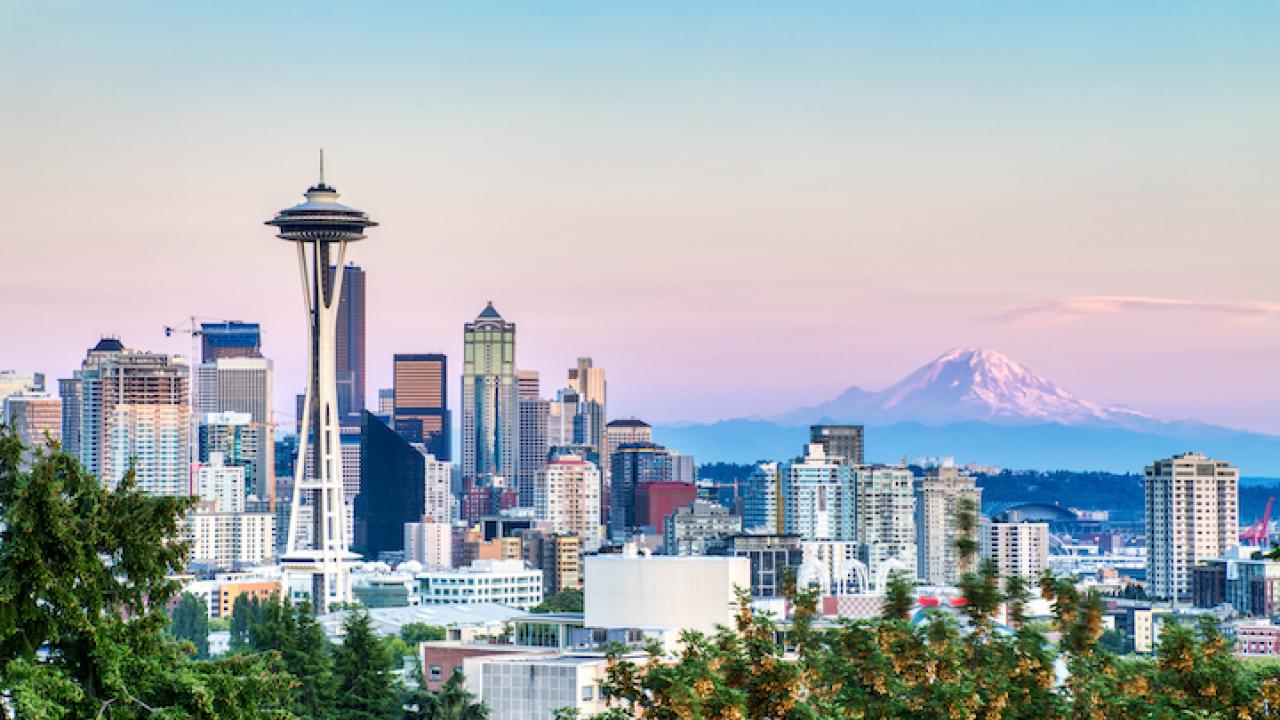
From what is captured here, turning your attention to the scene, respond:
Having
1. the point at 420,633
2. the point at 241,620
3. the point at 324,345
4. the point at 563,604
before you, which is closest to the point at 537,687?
the point at 420,633

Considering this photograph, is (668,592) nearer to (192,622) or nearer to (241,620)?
(192,622)

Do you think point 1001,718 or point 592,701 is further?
point 592,701

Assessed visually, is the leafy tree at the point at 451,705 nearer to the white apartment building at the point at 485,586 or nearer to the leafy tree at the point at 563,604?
the leafy tree at the point at 563,604

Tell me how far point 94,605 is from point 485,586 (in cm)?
15837

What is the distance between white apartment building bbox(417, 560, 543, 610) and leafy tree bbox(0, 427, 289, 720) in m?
152

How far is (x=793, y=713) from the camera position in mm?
24172

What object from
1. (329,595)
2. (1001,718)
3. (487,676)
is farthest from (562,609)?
(1001,718)

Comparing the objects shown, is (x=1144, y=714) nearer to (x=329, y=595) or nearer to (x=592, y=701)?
(x=592, y=701)

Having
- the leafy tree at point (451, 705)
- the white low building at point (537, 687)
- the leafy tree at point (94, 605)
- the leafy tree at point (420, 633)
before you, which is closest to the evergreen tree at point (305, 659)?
the leafy tree at point (451, 705)

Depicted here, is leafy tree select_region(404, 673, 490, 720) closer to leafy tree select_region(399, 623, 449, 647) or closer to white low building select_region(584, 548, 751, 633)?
white low building select_region(584, 548, 751, 633)

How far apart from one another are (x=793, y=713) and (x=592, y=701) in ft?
119

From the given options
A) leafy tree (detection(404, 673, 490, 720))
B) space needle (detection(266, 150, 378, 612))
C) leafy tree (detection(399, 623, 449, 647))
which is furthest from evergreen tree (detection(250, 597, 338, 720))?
space needle (detection(266, 150, 378, 612))

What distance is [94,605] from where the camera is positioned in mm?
21062

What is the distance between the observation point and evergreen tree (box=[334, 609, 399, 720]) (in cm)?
5925
